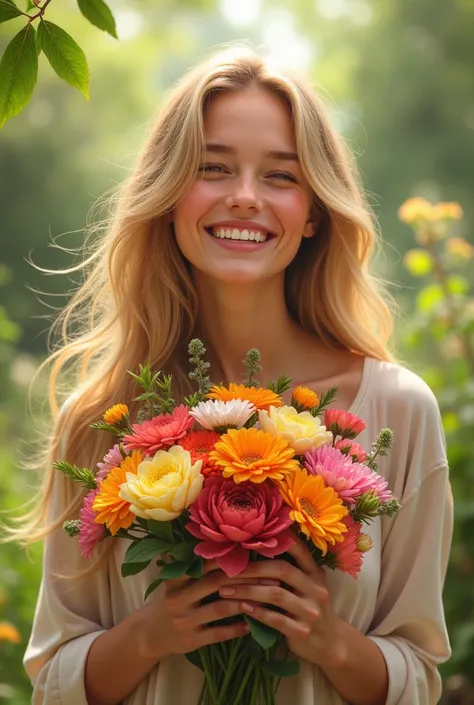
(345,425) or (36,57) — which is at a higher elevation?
(36,57)

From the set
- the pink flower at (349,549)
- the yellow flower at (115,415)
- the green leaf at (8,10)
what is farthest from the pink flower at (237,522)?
the green leaf at (8,10)

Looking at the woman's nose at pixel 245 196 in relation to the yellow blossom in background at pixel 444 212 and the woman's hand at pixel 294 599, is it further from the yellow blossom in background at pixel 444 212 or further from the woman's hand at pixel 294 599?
the yellow blossom in background at pixel 444 212

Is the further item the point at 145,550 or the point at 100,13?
the point at 145,550

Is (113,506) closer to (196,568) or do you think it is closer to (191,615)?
(196,568)

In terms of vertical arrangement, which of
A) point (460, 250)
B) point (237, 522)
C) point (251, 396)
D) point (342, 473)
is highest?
point (460, 250)

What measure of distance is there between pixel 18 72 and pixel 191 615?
103 centimetres

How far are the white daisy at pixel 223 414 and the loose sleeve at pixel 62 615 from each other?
620mm

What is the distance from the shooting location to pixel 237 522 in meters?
1.81

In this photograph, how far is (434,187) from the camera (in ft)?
46.0

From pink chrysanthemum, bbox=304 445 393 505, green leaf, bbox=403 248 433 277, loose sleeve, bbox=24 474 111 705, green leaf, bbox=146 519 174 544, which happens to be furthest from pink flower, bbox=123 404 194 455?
green leaf, bbox=403 248 433 277

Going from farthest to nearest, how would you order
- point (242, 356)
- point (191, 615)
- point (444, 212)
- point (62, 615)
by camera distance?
point (444, 212), point (242, 356), point (62, 615), point (191, 615)

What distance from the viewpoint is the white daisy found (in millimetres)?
1892

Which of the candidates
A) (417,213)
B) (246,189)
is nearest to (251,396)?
(246,189)

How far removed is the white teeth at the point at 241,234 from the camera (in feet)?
7.57
